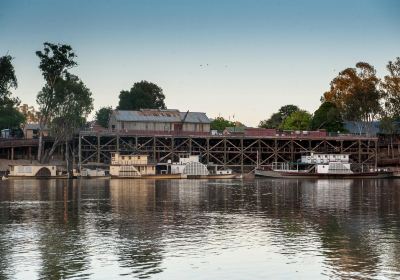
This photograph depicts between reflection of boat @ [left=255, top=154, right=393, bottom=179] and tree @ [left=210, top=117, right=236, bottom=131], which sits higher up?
tree @ [left=210, top=117, right=236, bottom=131]

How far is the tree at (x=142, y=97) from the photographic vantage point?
173625 mm

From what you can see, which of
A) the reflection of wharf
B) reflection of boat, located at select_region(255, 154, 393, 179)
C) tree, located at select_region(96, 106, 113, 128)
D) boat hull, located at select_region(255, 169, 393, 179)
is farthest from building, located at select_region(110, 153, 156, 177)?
tree, located at select_region(96, 106, 113, 128)

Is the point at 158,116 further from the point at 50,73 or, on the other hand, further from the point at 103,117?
the point at 103,117

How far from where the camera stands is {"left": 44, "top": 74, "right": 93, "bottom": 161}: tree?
400 feet

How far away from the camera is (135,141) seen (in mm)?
127000

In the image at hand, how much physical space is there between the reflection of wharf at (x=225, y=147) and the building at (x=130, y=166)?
6.47 metres

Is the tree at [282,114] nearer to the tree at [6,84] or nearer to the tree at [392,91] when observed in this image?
the tree at [392,91]

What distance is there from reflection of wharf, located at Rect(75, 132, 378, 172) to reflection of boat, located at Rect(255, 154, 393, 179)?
611 cm

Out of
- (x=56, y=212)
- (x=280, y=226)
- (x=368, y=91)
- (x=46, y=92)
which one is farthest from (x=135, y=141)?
(x=280, y=226)

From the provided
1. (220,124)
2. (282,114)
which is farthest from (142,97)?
(282,114)

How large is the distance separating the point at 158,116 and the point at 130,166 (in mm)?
20986

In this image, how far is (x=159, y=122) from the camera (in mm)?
132500

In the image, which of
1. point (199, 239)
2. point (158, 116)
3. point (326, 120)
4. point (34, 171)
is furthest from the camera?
point (326, 120)

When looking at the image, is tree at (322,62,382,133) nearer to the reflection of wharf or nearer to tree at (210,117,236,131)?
the reflection of wharf
